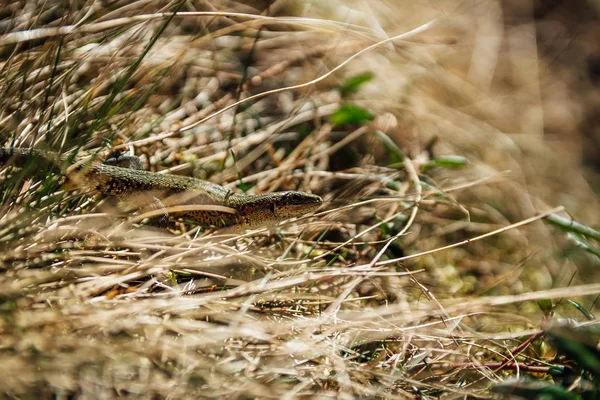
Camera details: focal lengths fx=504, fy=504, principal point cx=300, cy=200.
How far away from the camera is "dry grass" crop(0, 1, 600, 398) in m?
1.98

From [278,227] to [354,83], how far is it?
1.82 m

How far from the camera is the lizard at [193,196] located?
2992 mm

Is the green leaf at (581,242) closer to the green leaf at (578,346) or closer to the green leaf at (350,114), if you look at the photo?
the green leaf at (578,346)

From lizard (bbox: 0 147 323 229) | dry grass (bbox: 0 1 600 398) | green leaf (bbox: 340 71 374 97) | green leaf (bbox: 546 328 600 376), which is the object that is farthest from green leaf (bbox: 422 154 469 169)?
green leaf (bbox: 546 328 600 376)

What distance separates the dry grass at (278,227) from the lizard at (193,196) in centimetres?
12

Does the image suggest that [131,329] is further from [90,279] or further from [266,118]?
[266,118]

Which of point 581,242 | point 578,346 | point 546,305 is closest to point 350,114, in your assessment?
point 581,242

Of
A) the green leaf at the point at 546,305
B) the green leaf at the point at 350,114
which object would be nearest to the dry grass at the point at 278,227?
the green leaf at the point at 546,305

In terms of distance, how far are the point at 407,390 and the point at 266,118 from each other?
258 cm

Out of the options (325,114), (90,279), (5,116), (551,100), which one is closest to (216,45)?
(325,114)

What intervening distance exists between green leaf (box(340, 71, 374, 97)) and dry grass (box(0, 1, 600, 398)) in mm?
146

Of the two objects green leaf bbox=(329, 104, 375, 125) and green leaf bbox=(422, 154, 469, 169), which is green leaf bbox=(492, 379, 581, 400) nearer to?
green leaf bbox=(422, 154, 469, 169)

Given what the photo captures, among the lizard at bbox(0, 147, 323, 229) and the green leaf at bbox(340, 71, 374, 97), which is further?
the green leaf at bbox(340, 71, 374, 97)

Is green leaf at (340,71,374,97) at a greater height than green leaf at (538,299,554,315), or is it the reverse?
green leaf at (340,71,374,97)
